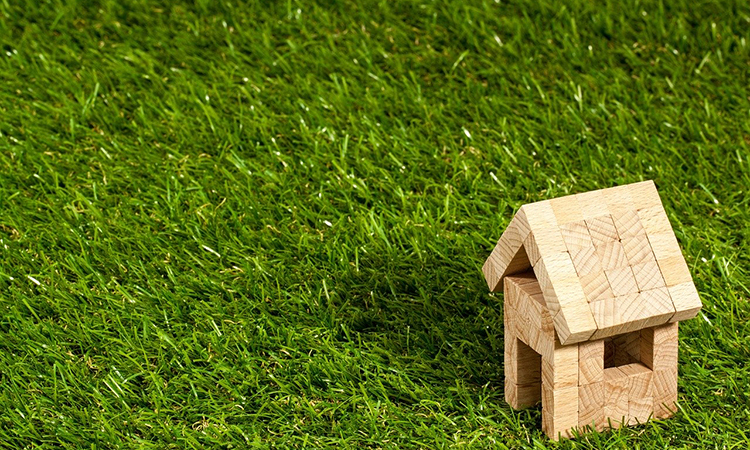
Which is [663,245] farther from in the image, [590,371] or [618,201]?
[590,371]

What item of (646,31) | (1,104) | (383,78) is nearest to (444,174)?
(383,78)

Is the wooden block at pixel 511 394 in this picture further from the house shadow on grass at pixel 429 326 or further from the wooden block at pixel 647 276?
the wooden block at pixel 647 276

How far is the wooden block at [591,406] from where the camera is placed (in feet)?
9.53

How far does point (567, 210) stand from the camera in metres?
2.81

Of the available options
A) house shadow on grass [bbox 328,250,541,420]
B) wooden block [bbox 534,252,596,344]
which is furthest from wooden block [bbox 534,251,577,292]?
house shadow on grass [bbox 328,250,541,420]

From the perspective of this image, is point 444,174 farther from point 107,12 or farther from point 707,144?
point 107,12

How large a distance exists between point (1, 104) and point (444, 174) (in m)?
1.97

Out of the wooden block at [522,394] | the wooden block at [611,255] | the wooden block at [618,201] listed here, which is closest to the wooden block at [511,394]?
the wooden block at [522,394]

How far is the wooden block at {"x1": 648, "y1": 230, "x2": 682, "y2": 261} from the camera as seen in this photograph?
2857mm

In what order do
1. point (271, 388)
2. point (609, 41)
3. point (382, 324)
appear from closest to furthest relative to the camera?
point (271, 388) < point (382, 324) < point (609, 41)

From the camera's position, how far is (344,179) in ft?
13.5

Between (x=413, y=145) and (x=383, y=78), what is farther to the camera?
(x=383, y=78)

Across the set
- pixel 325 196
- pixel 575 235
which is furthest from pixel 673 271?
pixel 325 196

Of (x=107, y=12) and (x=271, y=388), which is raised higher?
(x=107, y=12)
